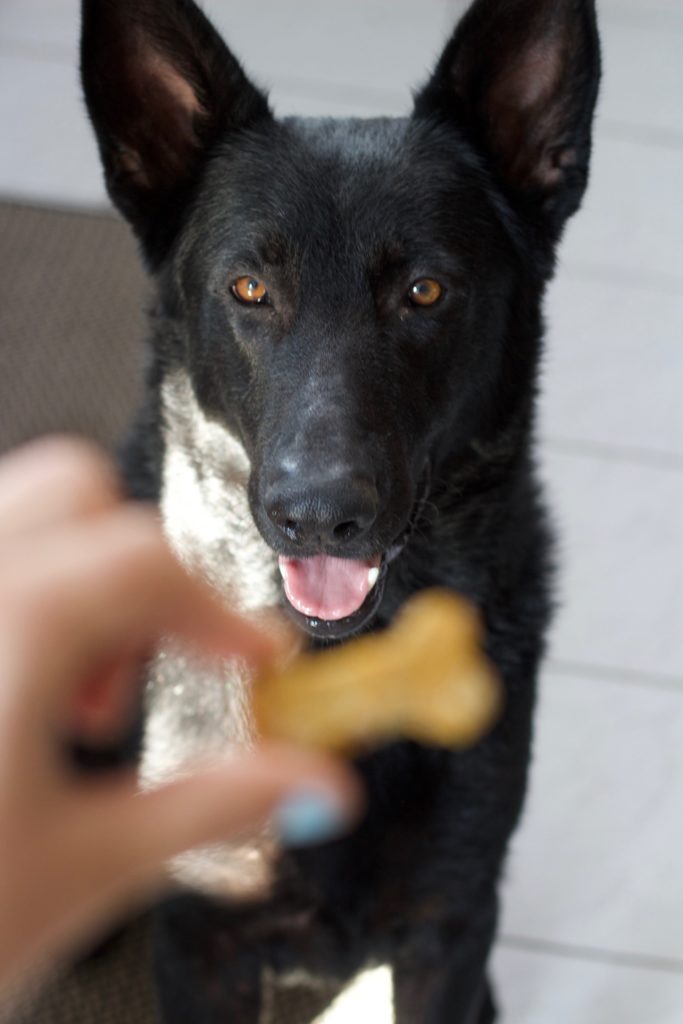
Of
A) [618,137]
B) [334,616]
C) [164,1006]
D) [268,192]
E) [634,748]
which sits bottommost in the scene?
[634,748]

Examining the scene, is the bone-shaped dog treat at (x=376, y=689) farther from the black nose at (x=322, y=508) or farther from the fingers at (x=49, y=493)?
the fingers at (x=49, y=493)

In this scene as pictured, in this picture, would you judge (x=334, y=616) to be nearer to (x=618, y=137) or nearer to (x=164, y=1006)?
(x=164, y=1006)

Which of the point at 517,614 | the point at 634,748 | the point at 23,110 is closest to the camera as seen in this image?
the point at 517,614

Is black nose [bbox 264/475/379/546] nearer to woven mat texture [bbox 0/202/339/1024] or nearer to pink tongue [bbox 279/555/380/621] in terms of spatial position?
pink tongue [bbox 279/555/380/621]

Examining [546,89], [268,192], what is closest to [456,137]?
[546,89]

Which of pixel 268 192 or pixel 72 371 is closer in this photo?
pixel 268 192

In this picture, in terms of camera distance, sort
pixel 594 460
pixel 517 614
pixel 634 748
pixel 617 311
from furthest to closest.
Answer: pixel 617 311
pixel 594 460
pixel 634 748
pixel 517 614
